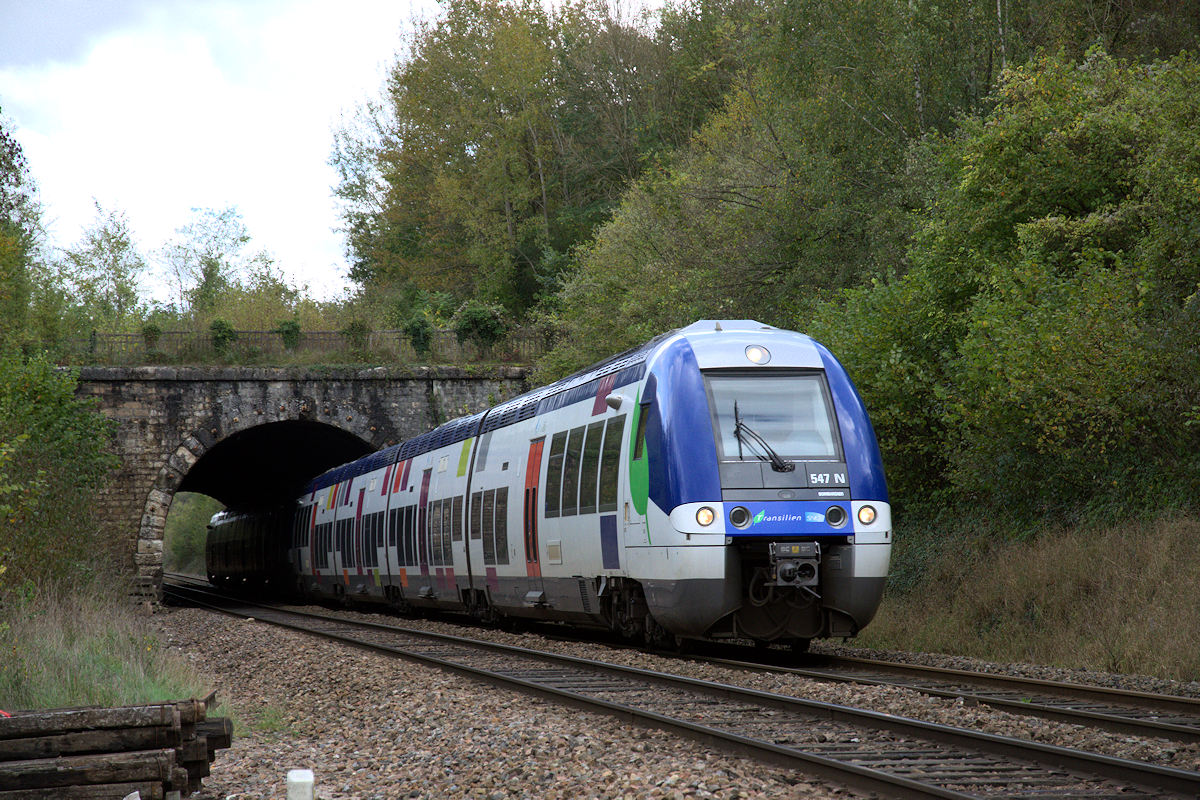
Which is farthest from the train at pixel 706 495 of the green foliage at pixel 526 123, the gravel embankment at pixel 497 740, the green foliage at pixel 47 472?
the green foliage at pixel 526 123

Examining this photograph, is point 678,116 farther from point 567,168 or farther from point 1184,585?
point 1184,585

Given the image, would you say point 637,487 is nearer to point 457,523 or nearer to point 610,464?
point 610,464

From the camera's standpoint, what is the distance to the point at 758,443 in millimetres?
11398

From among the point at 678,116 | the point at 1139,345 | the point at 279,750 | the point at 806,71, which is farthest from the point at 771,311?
the point at 678,116

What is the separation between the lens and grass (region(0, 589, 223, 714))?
31.5 ft

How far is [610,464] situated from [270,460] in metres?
35.2

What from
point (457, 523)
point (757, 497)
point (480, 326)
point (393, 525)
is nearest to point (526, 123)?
point (480, 326)

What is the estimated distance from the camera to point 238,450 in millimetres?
42406

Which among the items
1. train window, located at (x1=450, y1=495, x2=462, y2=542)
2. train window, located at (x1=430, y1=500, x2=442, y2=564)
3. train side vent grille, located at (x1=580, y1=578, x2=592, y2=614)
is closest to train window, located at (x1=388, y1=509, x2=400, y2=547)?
train window, located at (x1=430, y1=500, x2=442, y2=564)

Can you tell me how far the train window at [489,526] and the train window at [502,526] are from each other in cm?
14

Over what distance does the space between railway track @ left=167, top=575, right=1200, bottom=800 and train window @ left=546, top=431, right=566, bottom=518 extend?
3203mm

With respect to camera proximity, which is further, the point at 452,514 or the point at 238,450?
the point at 238,450

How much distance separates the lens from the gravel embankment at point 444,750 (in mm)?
6258

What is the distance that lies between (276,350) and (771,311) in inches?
623
